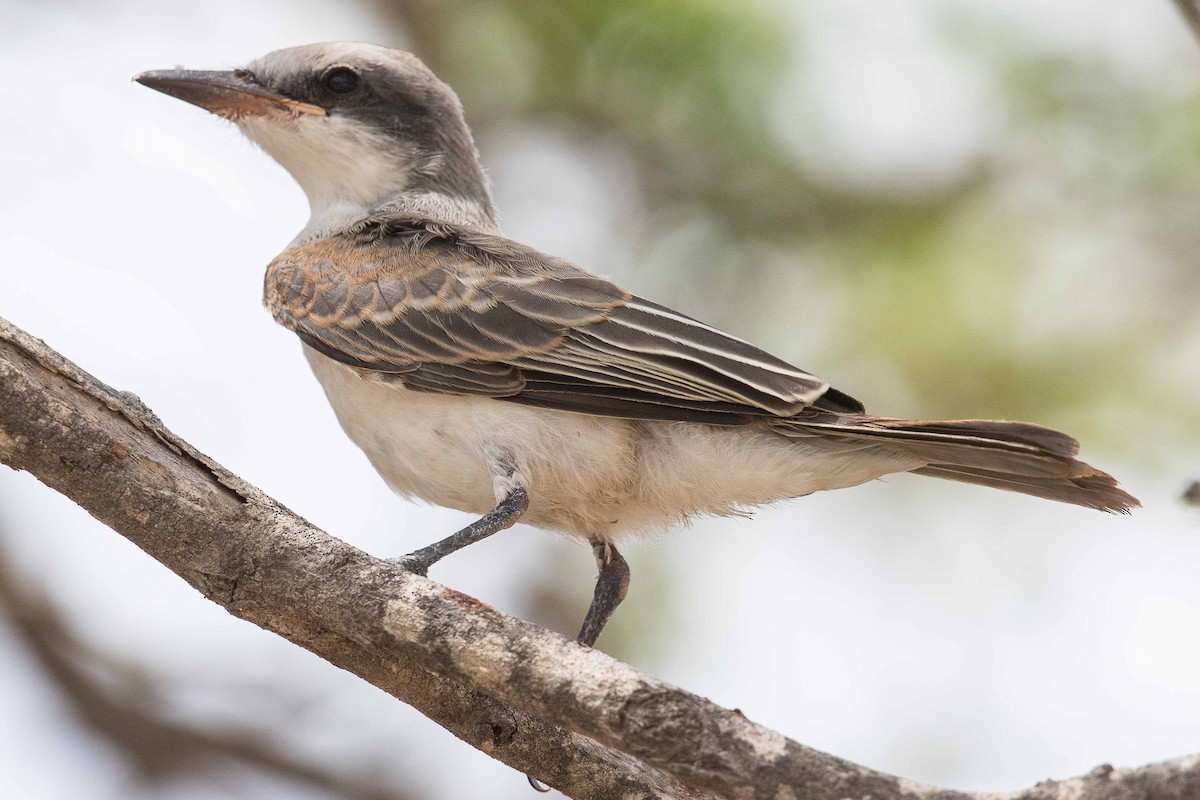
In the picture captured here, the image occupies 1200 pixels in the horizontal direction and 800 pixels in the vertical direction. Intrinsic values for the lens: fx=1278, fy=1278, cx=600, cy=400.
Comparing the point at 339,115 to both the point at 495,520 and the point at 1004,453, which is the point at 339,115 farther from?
the point at 1004,453

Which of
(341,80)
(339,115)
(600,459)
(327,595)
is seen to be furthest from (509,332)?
(341,80)

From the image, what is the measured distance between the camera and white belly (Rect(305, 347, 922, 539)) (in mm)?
5172

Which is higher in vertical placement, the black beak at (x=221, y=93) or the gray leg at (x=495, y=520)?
the black beak at (x=221, y=93)

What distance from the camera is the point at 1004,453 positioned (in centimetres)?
468

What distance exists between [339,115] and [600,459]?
8.69 ft

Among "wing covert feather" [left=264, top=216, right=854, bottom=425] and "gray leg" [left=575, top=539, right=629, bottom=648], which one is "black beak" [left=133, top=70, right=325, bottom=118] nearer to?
"wing covert feather" [left=264, top=216, right=854, bottom=425]

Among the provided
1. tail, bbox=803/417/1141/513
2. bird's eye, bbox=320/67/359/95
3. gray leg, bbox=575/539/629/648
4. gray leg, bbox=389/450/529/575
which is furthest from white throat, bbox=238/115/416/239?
tail, bbox=803/417/1141/513

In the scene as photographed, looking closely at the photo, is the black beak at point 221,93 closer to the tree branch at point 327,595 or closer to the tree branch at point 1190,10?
the tree branch at point 327,595

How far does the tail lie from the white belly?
0.59ft

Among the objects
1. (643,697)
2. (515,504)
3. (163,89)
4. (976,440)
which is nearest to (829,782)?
(643,697)

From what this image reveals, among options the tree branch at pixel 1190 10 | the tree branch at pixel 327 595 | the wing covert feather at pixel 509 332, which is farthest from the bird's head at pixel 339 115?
the tree branch at pixel 1190 10

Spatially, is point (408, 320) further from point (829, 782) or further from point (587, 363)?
point (829, 782)

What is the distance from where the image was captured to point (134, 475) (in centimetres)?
399

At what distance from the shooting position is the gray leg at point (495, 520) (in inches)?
189
